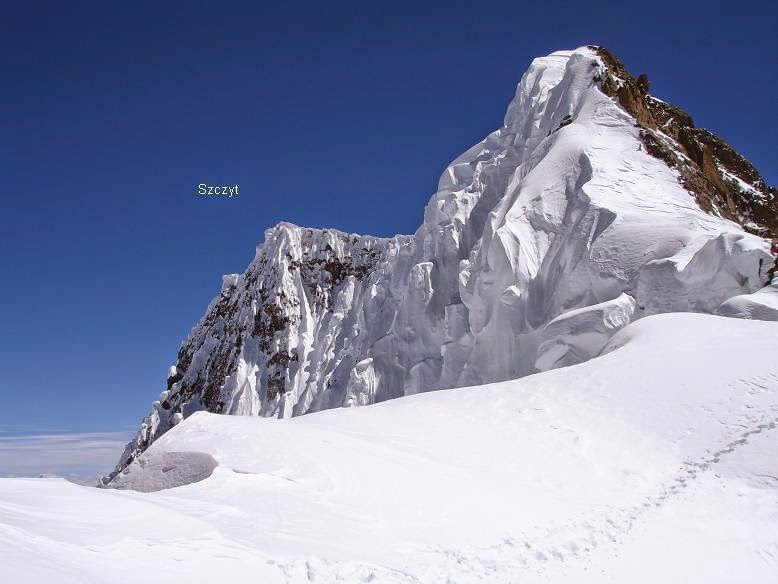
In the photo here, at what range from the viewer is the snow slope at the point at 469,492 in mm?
6289

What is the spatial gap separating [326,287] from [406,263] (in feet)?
60.6

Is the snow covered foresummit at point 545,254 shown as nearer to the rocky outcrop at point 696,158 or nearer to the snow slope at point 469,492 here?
the rocky outcrop at point 696,158

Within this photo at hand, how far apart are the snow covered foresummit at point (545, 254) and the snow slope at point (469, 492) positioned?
2.89 meters

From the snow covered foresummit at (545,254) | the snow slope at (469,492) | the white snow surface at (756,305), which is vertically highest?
the snow covered foresummit at (545,254)

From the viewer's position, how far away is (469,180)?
38500 mm

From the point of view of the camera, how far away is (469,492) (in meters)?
9.39

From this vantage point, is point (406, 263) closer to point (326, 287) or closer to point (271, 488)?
point (326, 287)

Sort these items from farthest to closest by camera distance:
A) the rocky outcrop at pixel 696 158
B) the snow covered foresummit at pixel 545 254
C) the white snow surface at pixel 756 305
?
the rocky outcrop at pixel 696 158 → the snow covered foresummit at pixel 545 254 → the white snow surface at pixel 756 305

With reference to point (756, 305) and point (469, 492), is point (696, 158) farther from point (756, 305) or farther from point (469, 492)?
point (469, 492)

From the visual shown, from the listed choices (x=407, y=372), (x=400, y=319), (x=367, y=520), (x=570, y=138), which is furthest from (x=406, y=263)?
(x=367, y=520)

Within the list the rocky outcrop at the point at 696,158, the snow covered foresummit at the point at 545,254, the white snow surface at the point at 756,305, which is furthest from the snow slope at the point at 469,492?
the rocky outcrop at the point at 696,158

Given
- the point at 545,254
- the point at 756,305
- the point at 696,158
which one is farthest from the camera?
the point at 696,158

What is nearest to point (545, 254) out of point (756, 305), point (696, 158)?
point (756, 305)

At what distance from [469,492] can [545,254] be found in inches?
707
